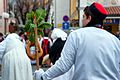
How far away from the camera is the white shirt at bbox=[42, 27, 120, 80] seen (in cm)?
344

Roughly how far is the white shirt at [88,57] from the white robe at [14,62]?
316 cm

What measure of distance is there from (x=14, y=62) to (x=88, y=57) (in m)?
3.34

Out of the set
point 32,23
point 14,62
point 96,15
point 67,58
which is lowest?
point 14,62

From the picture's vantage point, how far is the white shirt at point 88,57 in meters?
3.44

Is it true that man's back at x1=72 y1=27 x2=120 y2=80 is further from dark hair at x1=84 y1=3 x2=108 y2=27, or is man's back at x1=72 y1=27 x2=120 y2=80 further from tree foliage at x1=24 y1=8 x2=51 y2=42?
tree foliage at x1=24 y1=8 x2=51 y2=42

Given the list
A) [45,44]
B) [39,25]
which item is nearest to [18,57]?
[39,25]

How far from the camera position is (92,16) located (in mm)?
3662

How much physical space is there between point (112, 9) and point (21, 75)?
18.1 m

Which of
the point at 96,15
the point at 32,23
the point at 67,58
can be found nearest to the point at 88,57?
the point at 67,58

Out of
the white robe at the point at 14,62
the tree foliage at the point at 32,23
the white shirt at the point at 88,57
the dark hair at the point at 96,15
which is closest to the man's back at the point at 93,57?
the white shirt at the point at 88,57

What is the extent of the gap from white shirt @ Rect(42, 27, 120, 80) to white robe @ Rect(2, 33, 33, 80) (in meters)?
3.16

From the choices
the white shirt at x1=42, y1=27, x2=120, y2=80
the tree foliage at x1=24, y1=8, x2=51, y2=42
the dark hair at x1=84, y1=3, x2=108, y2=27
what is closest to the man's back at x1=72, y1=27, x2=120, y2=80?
the white shirt at x1=42, y1=27, x2=120, y2=80

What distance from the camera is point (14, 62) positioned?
662 centimetres

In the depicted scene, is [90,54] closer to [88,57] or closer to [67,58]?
[88,57]
